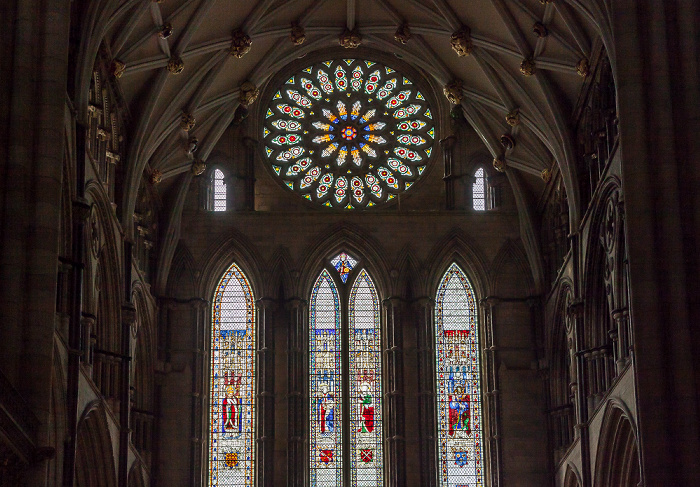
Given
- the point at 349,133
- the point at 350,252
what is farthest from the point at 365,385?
the point at 349,133

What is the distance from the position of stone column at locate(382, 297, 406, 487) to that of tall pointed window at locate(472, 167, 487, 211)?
326 centimetres

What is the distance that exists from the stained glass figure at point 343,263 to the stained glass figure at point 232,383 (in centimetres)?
222

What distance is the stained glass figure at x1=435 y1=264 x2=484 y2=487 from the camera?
33.6m

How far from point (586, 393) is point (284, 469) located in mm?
7773

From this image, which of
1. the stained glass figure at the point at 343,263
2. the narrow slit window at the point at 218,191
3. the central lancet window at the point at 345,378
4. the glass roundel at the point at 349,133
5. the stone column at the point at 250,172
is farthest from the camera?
the glass roundel at the point at 349,133

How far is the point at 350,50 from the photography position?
3656 centimetres

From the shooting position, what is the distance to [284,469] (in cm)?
3316

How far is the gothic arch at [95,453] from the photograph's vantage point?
2706 centimetres

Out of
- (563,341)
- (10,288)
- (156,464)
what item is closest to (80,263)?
(10,288)

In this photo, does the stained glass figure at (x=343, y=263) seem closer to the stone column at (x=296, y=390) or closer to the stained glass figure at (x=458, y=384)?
the stone column at (x=296, y=390)

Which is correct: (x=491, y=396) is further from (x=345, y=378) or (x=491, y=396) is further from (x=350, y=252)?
(x=350, y=252)

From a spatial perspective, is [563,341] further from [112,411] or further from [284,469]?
[112,411]

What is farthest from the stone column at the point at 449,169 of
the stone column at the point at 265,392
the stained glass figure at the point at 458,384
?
the stone column at the point at 265,392

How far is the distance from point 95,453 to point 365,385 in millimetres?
8688
